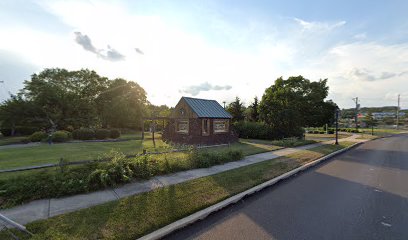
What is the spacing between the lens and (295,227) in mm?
4215

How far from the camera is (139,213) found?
444 cm

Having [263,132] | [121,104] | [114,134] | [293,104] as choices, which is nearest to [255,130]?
[263,132]

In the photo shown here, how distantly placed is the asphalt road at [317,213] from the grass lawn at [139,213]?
478 mm

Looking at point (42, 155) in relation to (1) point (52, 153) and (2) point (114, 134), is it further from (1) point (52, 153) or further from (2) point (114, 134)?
(2) point (114, 134)

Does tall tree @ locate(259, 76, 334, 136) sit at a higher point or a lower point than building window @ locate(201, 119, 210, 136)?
higher

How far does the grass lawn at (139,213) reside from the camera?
368cm

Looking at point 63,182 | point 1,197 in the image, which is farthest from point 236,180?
point 1,197

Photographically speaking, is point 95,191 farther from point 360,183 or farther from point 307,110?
point 307,110

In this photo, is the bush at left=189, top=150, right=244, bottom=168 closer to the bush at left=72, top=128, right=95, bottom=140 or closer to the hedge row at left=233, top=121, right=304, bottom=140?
the hedge row at left=233, top=121, right=304, bottom=140

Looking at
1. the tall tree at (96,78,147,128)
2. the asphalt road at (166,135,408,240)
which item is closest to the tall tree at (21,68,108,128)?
the tall tree at (96,78,147,128)

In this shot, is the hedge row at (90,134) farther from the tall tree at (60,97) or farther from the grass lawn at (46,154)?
the tall tree at (60,97)

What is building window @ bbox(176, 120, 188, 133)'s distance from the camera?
20.5m

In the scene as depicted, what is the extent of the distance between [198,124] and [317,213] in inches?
588

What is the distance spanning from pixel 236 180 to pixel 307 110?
72.4 feet
